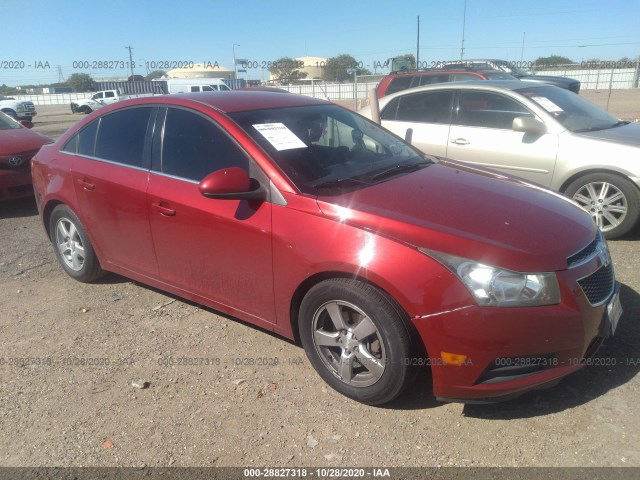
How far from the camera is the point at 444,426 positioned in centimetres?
260

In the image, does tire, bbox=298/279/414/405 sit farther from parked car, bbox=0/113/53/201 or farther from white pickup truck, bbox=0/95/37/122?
white pickup truck, bbox=0/95/37/122

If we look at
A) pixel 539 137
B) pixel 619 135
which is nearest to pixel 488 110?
pixel 539 137

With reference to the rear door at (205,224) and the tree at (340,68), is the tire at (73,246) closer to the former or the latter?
the rear door at (205,224)

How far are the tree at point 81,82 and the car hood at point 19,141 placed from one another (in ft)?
214

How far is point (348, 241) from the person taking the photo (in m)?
2.54

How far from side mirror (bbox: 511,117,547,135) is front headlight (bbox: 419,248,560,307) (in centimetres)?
344

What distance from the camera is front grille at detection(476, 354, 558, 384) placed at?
2375 mm

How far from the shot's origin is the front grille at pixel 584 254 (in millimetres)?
2479

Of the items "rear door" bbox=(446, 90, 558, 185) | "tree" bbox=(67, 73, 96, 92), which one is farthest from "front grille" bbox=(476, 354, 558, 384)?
"tree" bbox=(67, 73, 96, 92)

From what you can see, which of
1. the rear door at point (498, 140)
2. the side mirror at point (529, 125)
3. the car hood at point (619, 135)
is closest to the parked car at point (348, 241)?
the side mirror at point (529, 125)

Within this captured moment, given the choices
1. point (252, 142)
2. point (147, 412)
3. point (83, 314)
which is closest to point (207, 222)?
point (252, 142)

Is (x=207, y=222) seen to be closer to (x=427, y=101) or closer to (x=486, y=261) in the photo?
(x=486, y=261)

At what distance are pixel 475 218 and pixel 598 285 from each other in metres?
0.72

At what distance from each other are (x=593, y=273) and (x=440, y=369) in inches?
37.2
